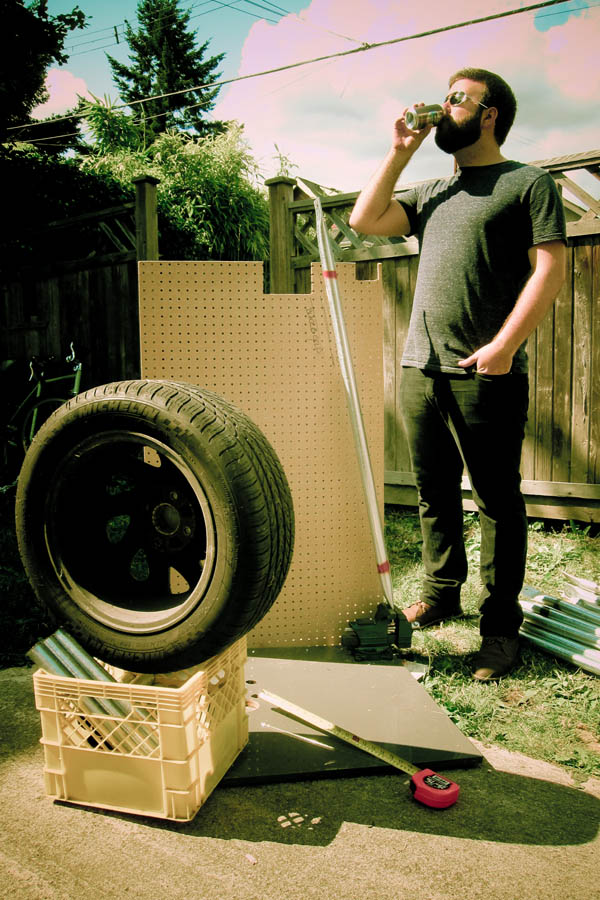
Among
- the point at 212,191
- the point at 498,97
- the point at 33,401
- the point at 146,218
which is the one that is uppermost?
the point at 212,191

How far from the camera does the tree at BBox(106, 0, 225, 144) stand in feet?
79.6

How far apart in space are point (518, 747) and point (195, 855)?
103 centimetres

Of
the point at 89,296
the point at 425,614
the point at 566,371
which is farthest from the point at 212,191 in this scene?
the point at 425,614

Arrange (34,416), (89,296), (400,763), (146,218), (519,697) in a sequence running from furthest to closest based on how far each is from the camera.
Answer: (89,296) → (34,416) → (146,218) → (519,697) → (400,763)

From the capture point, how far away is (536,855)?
1.44 m

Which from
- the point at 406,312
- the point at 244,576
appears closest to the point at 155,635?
the point at 244,576

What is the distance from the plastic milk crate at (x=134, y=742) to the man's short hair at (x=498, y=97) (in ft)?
6.83

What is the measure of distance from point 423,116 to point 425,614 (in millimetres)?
1971

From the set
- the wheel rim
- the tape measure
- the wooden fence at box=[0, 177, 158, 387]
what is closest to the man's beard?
the wheel rim

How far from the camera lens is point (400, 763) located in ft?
5.72

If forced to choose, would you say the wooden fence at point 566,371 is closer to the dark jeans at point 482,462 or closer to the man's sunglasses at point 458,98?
the dark jeans at point 482,462

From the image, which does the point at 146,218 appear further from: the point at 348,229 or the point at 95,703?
the point at 95,703

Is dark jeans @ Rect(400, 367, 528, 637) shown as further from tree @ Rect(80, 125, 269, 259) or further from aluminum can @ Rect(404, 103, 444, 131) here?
tree @ Rect(80, 125, 269, 259)

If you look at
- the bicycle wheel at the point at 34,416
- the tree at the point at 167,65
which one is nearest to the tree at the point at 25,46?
the bicycle wheel at the point at 34,416
